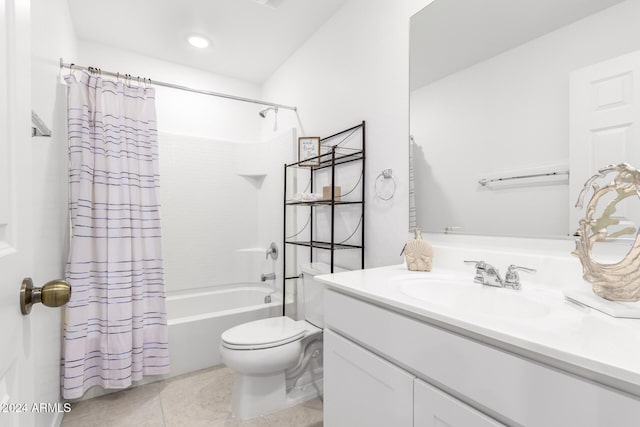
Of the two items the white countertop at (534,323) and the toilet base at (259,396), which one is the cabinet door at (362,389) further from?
the toilet base at (259,396)

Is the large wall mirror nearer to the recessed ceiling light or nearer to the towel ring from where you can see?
the towel ring

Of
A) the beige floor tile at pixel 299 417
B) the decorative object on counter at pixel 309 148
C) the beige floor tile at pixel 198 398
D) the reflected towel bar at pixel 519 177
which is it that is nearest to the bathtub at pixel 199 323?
the beige floor tile at pixel 198 398

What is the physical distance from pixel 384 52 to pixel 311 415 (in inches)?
80.0

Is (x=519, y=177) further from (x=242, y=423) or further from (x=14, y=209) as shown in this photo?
(x=242, y=423)

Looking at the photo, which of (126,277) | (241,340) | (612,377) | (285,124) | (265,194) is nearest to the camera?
(612,377)

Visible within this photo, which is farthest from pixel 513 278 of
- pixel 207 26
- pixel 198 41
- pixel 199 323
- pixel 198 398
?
pixel 198 41

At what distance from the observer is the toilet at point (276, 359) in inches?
60.9

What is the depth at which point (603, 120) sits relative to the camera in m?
0.90

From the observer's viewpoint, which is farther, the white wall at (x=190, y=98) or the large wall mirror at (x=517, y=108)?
the white wall at (x=190, y=98)

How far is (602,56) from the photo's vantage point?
Answer: 35.3 inches

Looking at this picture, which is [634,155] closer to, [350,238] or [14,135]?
[350,238]

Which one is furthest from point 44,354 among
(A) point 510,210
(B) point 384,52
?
(B) point 384,52

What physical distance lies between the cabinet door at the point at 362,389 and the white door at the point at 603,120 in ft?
2.48

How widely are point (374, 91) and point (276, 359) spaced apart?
157 centimetres
